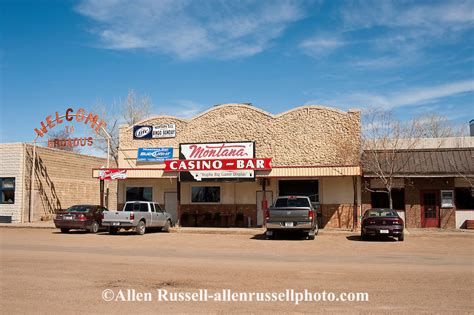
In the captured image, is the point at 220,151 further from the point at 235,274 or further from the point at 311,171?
the point at 235,274

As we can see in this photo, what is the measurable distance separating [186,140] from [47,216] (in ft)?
42.1

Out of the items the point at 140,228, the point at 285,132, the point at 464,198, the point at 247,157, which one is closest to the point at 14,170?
the point at 140,228

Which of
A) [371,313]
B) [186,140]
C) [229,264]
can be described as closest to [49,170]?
[186,140]

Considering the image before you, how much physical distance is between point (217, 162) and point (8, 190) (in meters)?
16.5

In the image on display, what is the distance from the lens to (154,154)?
1206 inches

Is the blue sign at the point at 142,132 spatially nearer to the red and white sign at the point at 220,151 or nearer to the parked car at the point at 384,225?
the red and white sign at the point at 220,151

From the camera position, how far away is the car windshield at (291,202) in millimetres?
21656

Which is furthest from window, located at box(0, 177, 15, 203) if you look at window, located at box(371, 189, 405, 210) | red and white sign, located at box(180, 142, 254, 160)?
window, located at box(371, 189, 405, 210)

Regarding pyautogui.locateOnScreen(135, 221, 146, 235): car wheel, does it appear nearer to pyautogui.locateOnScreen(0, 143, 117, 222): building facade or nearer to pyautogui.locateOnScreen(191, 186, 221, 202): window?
pyautogui.locateOnScreen(191, 186, 221, 202): window

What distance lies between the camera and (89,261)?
13750mm

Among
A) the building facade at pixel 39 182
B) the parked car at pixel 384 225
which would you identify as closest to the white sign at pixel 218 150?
the parked car at pixel 384 225

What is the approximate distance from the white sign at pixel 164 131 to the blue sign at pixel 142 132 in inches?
12.2

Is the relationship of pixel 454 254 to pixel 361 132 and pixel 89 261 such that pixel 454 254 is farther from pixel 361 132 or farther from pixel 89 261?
pixel 361 132

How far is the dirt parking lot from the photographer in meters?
8.34
